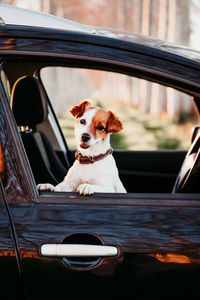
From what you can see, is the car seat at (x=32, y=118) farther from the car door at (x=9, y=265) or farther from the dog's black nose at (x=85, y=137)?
the car door at (x=9, y=265)

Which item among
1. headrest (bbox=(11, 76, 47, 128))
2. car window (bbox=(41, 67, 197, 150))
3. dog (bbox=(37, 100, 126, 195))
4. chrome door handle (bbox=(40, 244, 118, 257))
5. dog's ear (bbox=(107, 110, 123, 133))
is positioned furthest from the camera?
car window (bbox=(41, 67, 197, 150))

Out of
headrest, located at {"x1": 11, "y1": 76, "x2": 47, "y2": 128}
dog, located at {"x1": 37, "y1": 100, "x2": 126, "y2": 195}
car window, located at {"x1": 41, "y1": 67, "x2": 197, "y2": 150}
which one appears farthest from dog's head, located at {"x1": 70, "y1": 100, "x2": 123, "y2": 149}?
car window, located at {"x1": 41, "y1": 67, "x2": 197, "y2": 150}

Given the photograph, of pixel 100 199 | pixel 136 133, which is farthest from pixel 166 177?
pixel 136 133

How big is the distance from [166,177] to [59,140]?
1.07m

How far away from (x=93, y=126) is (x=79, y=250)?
3.90ft

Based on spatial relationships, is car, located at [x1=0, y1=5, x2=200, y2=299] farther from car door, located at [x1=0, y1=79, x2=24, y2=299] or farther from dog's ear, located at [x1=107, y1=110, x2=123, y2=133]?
dog's ear, located at [x1=107, y1=110, x2=123, y2=133]

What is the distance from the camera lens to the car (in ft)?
5.54

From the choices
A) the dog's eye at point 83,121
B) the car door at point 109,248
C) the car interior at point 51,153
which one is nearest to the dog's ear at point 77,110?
the dog's eye at point 83,121

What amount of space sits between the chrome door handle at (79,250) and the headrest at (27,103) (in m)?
1.63

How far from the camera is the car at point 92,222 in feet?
5.54

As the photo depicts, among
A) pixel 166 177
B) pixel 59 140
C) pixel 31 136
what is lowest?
pixel 166 177

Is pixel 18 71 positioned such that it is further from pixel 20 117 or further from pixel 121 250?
pixel 121 250

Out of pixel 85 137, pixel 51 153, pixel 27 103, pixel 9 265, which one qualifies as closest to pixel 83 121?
pixel 85 137

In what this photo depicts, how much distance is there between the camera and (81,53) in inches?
71.9
